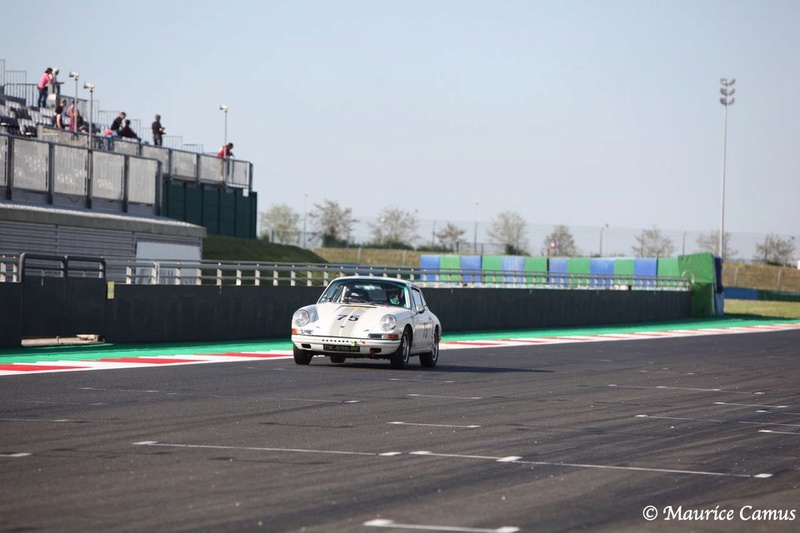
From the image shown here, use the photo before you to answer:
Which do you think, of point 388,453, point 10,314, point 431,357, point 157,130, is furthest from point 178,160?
point 388,453

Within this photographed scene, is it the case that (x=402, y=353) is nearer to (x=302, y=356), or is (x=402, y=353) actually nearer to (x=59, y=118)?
(x=302, y=356)

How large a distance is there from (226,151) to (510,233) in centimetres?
5221

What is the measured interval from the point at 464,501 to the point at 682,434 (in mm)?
4754

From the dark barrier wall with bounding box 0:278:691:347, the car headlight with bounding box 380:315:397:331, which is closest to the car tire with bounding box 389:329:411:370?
the car headlight with bounding box 380:315:397:331

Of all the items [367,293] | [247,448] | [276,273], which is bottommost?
[247,448]

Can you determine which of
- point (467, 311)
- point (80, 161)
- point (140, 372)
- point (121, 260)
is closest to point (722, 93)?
point (467, 311)

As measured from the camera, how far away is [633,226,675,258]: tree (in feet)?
247

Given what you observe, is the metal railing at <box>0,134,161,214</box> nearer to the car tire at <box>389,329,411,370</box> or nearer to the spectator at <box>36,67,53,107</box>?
the spectator at <box>36,67,53,107</box>

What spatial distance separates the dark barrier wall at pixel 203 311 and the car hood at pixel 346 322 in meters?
5.36

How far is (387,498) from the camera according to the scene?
7699 millimetres

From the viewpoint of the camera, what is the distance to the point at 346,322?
1894 cm

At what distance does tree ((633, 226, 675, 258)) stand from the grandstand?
35000 mm

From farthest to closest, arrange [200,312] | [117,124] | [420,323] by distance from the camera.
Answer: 1. [117,124]
2. [200,312]
3. [420,323]

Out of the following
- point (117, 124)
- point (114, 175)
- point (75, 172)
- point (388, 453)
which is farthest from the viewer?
point (117, 124)
